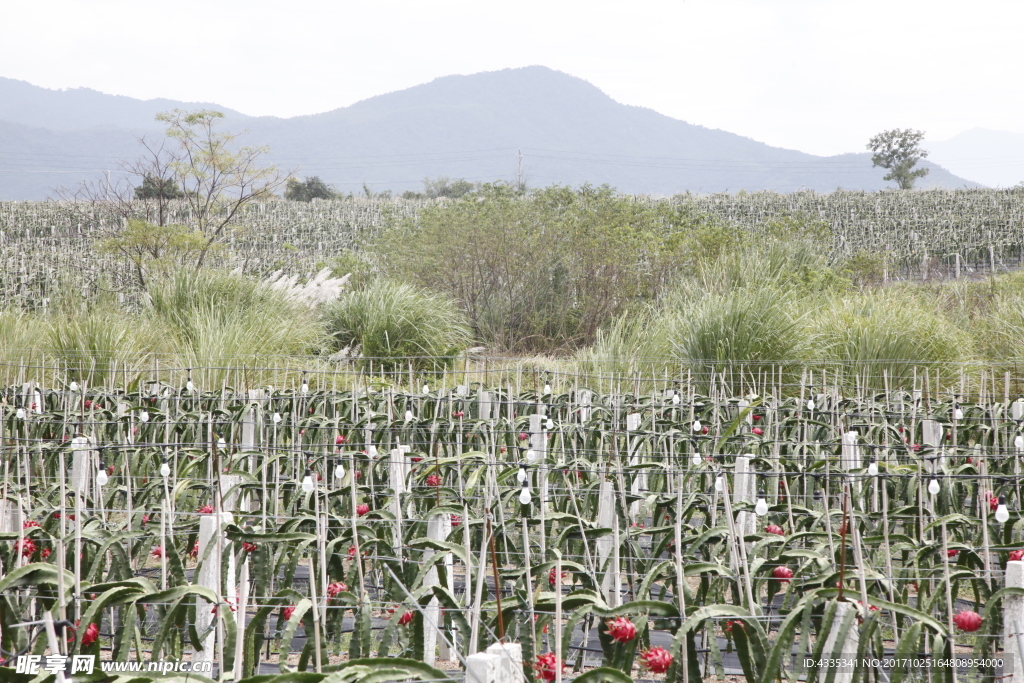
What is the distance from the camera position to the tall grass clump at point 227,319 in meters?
10.4

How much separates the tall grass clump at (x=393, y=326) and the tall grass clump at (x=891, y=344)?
5285 millimetres

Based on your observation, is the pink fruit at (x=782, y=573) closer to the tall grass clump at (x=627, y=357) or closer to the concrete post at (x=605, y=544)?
the concrete post at (x=605, y=544)

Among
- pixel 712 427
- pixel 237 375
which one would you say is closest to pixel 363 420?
pixel 712 427

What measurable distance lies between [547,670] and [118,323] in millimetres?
9830

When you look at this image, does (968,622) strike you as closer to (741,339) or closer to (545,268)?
(741,339)

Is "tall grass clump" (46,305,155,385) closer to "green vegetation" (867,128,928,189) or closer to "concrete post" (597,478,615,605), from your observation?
"concrete post" (597,478,615,605)

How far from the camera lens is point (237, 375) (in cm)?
909

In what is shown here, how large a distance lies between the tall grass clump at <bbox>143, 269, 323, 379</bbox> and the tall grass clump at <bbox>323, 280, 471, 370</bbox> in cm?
48

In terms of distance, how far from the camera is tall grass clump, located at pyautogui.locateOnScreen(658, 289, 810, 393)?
9.88 m

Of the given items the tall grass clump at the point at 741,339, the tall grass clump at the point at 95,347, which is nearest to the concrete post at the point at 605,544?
the tall grass clump at the point at 741,339

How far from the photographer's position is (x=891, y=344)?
9930 millimetres

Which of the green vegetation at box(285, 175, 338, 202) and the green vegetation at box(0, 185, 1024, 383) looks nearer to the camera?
the green vegetation at box(0, 185, 1024, 383)

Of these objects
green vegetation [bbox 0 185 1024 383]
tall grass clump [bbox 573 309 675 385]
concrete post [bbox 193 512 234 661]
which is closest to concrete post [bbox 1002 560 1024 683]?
concrete post [bbox 193 512 234 661]

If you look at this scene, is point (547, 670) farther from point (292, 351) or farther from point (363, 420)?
point (292, 351)
